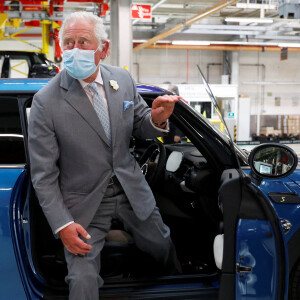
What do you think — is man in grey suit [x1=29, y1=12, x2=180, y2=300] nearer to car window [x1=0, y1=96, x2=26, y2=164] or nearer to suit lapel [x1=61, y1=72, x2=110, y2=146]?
suit lapel [x1=61, y1=72, x2=110, y2=146]

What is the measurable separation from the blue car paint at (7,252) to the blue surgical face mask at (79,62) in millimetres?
595

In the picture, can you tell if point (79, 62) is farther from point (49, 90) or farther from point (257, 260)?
point (257, 260)

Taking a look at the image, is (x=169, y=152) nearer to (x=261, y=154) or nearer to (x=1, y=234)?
(x=261, y=154)

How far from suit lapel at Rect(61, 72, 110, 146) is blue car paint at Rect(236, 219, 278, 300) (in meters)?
0.82

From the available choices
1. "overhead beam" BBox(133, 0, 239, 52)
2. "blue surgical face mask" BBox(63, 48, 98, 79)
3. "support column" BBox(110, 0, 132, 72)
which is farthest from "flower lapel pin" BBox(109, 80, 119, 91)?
"overhead beam" BBox(133, 0, 239, 52)

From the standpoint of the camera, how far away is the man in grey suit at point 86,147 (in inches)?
78.8

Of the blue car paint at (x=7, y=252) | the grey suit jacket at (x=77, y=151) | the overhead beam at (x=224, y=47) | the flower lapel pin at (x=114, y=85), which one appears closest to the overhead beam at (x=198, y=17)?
the overhead beam at (x=224, y=47)

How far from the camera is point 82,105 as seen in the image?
205 cm

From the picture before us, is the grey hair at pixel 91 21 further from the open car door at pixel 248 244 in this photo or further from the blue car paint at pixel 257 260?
the blue car paint at pixel 257 260

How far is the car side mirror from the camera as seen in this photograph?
6.53 feet

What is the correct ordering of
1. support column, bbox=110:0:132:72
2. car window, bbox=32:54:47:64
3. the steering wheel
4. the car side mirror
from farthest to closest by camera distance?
1. car window, bbox=32:54:47:64
2. support column, bbox=110:0:132:72
3. the steering wheel
4. the car side mirror

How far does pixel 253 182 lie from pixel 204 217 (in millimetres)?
800

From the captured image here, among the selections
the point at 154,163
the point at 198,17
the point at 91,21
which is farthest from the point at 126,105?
the point at 198,17

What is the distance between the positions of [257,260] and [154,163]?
0.97 m
